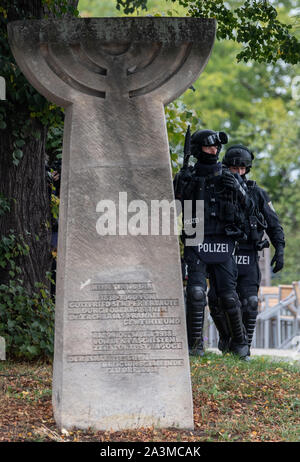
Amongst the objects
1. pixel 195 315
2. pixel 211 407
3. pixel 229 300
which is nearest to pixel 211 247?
pixel 229 300

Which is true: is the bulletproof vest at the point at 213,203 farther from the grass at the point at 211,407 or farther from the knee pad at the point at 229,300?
the grass at the point at 211,407

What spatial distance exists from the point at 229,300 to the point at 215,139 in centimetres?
184

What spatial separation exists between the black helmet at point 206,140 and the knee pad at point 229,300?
164cm

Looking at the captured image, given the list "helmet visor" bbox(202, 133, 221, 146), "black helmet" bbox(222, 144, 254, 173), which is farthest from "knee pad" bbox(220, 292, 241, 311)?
"black helmet" bbox(222, 144, 254, 173)

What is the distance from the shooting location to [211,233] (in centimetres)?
974

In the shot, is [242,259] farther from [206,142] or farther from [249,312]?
[206,142]

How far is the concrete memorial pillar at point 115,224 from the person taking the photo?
20.0 ft

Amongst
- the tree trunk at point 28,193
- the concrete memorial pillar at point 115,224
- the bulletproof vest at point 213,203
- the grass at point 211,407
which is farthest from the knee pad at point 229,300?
the concrete memorial pillar at point 115,224

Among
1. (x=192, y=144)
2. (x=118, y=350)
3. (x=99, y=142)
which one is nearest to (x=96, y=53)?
(x=99, y=142)

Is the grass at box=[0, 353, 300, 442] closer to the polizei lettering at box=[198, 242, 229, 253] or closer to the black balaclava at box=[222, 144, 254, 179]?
the polizei lettering at box=[198, 242, 229, 253]

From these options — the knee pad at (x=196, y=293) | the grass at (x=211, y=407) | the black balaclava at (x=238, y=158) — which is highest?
the black balaclava at (x=238, y=158)

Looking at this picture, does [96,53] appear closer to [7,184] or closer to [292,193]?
[7,184]

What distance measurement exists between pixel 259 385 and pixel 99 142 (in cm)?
289

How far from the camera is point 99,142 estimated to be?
6281 mm
